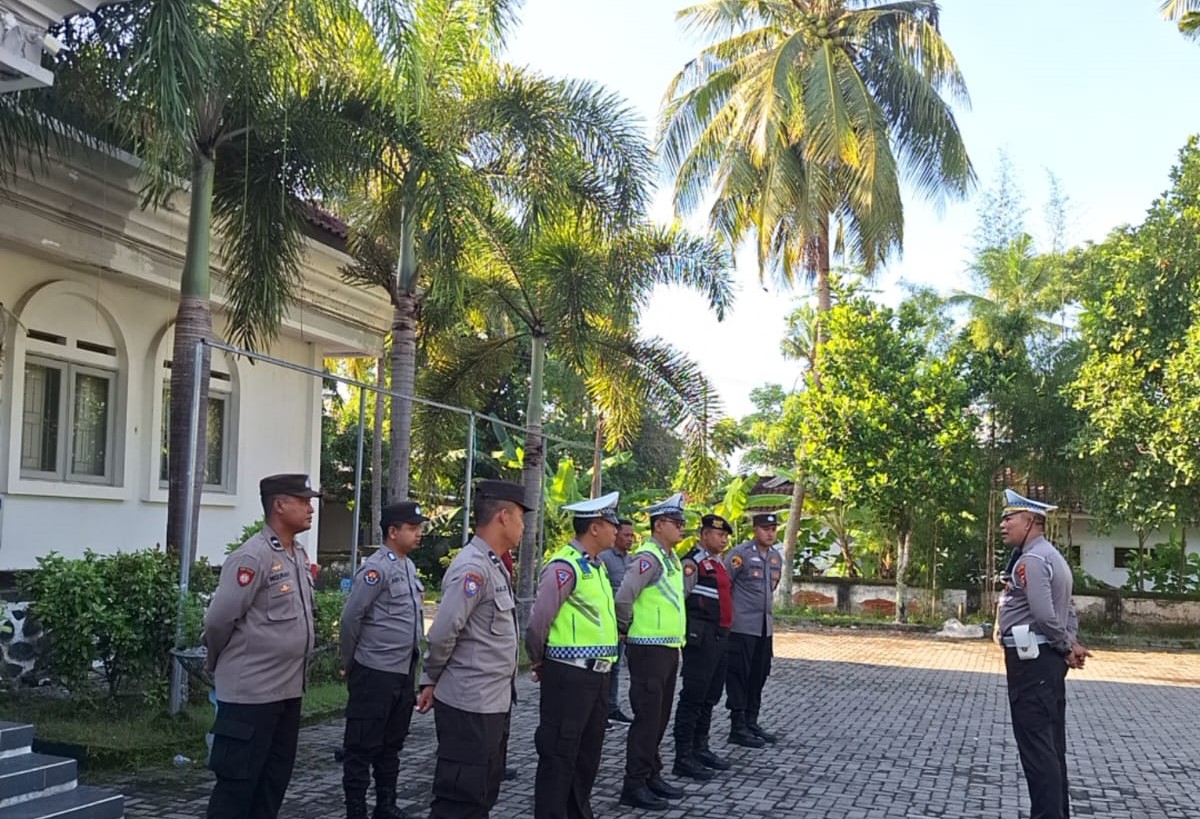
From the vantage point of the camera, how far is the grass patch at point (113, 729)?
23.7 feet

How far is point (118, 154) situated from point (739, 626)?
661cm

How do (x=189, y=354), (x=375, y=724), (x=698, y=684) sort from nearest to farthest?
(x=375, y=724) → (x=698, y=684) → (x=189, y=354)

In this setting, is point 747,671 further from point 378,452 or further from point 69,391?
point 69,391

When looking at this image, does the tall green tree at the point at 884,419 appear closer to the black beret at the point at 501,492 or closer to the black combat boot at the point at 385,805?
the black combat boot at the point at 385,805

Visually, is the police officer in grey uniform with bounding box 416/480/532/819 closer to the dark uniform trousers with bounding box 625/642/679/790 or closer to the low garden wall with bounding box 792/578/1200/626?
the dark uniform trousers with bounding box 625/642/679/790

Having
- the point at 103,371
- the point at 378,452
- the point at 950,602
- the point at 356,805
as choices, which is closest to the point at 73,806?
the point at 356,805

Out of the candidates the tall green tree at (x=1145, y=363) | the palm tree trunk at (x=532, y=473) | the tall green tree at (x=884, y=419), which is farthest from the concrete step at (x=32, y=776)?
the tall green tree at (x=1145, y=363)

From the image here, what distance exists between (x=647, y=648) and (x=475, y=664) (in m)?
2.21

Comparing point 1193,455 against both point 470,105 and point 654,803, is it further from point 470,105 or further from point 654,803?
point 654,803

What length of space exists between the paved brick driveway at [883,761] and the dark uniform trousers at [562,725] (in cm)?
134

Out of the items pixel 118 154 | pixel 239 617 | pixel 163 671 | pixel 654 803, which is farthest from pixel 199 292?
pixel 654 803

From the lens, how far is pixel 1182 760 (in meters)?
9.38

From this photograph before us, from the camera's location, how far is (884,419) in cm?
2003

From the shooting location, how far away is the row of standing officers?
486 centimetres
